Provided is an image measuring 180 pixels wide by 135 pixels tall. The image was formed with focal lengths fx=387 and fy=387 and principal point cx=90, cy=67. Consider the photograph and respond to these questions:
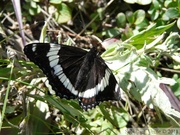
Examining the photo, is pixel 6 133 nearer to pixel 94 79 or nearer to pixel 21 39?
pixel 94 79

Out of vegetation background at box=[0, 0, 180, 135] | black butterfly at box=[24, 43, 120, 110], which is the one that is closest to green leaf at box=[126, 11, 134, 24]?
vegetation background at box=[0, 0, 180, 135]

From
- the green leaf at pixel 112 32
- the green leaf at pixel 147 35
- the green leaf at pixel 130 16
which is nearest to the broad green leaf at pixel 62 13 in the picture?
the green leaf at pixel 112 32

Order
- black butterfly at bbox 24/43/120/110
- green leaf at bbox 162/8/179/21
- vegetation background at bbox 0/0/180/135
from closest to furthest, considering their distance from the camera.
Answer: black butterfly at bbox 24/43/120/110
vegetation background at bbox 0/0/180/135
green leaf at bbox 162/8/179/21

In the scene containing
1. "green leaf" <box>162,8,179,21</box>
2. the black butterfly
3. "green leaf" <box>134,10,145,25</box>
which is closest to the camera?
the black butterfly

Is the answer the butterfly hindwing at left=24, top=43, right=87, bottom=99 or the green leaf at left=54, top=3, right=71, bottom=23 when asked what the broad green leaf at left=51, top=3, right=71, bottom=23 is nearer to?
the green leaf at left=54, top=3, right=71, bottom=23

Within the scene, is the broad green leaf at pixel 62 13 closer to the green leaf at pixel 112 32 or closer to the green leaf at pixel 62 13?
the green leaf at pixel 62 13

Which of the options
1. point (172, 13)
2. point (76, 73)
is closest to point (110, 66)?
point (76, 73)

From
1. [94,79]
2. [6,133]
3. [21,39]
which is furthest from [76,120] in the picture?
[21,39]

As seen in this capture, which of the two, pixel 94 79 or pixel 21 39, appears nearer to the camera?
pixel 94 79
